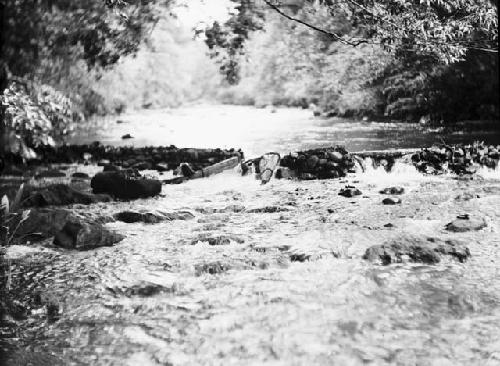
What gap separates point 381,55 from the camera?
13.6m

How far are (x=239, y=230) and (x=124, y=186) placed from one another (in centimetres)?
276

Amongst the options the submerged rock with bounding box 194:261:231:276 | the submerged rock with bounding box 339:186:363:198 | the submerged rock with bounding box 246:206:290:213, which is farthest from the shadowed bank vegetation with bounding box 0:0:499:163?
the submerged rock with bounding box 246:206:290:213

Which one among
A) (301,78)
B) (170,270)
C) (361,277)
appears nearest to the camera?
(361,277)

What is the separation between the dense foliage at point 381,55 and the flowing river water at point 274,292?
2439 mm

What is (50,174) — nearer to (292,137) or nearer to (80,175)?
(80,175)

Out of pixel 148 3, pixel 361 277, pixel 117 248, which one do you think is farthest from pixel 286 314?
pixel 148 3

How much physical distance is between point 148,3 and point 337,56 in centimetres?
1093

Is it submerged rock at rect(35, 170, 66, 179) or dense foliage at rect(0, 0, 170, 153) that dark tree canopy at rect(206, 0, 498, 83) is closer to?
dense foliage at rect(0, 0, 170, 153)

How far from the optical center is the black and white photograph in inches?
109

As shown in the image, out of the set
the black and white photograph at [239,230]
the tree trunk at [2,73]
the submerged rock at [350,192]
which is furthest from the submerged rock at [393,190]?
the tree trunk at [2,73]

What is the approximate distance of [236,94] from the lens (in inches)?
1389

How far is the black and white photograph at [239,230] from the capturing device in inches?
109

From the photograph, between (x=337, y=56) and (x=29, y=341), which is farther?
(x=337, y=56)

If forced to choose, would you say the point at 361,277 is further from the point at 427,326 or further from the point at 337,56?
the point at 337,56
